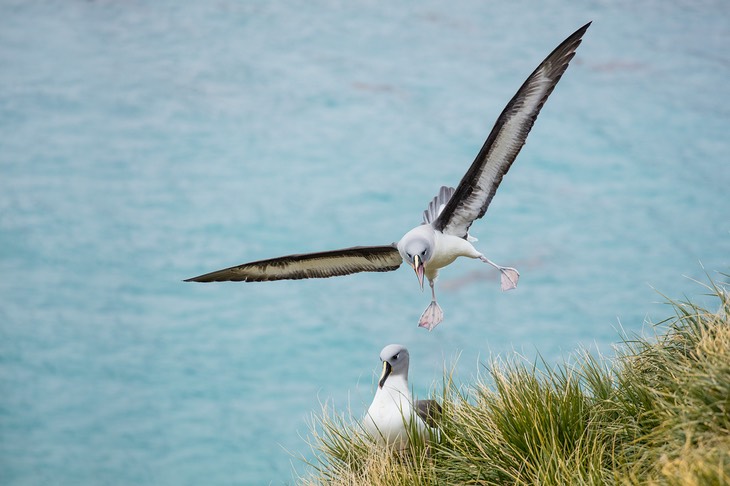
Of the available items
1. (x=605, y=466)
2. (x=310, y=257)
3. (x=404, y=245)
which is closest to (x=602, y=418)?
(x=605, y=466)

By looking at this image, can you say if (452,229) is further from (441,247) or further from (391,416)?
(391,416)

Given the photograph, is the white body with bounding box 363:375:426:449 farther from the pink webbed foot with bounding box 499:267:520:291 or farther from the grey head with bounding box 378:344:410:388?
the pink webbed foot with bounding box 499:267:520:291

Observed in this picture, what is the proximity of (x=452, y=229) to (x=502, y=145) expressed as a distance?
608mm

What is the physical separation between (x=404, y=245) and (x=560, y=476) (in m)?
1.48

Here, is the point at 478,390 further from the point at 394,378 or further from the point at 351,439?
the point at 351,439

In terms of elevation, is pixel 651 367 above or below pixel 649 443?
above

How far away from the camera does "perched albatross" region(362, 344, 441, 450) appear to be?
14.8 ft

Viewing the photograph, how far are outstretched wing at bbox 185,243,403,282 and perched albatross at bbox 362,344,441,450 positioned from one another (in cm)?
80

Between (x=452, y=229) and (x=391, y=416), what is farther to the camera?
(x=452, y=229)

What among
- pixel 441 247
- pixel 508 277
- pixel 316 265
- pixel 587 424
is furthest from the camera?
pixel 316 265

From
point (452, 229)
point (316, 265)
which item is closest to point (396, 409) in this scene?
point (452, 229)

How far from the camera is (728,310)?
3967mm

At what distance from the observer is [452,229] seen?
5.13 metres

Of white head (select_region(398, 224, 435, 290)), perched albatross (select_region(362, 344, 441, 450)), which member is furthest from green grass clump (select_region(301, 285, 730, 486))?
white head (select_region(398, 224, 435, 290))
